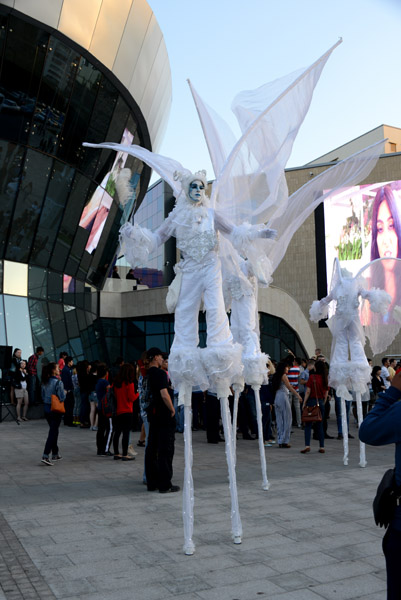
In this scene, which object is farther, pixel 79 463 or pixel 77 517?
pixel 79 463

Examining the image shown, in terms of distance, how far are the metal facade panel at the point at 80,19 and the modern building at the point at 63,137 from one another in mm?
28

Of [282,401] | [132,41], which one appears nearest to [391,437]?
[282,401]

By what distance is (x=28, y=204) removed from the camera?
19.5 meters

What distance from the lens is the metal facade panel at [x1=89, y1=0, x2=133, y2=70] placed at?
17.6 meters

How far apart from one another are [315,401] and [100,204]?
14.3m

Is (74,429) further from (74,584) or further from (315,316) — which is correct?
(74,584)

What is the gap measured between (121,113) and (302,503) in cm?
1713

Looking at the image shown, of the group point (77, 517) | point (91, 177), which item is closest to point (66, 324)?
point (91, 177)

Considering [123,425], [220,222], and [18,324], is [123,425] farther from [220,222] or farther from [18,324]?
[18,324]

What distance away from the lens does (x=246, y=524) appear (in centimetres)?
564

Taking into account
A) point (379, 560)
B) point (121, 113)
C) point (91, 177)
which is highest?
point (121, 113)

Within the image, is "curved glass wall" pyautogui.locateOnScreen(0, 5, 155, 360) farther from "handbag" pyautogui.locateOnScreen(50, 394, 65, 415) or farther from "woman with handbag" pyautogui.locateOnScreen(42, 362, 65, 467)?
"handbag" pyautogui.locateOnScreen(50, 394, 65, 415)

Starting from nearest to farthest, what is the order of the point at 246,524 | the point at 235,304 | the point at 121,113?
the point at 246,524, the point at 235,304, the point at 121,113

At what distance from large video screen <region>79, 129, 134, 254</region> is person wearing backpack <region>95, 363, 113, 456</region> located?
40.4ft
